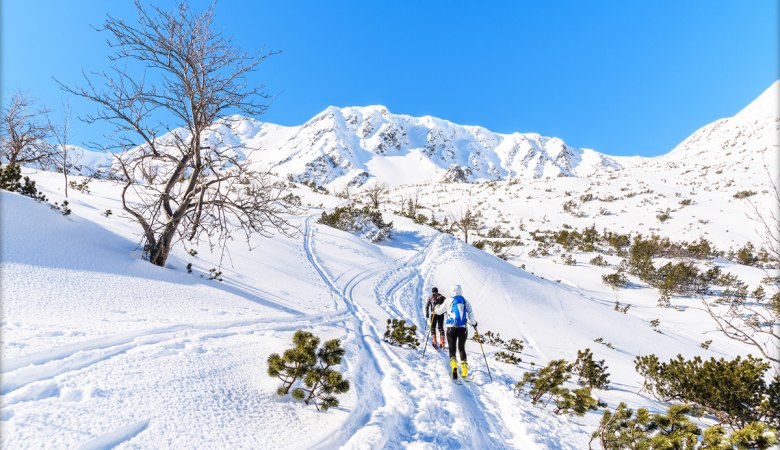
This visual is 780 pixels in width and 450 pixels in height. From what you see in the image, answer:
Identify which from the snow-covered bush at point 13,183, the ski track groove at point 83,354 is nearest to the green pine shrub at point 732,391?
the ski track groove at point 83,354

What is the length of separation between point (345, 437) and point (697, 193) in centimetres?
4828

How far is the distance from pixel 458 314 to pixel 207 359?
4.58 metres

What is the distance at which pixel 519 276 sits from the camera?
18.1m

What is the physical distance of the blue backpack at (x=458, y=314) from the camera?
6.75 meters

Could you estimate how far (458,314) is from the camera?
680 centimetres

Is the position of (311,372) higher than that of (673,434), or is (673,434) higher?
(673,434)

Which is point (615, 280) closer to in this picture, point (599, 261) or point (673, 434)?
point (599, 261)

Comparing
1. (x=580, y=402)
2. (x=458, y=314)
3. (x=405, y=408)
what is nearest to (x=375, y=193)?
(x=458, y=314)

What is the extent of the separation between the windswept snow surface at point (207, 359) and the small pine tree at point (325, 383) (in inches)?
6.6

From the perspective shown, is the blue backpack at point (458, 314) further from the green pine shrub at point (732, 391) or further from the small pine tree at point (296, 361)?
the green pine shrub at point (732, 391)

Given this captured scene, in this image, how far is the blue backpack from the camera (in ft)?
22.2

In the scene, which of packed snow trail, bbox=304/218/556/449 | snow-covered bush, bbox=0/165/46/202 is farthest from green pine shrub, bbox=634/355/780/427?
snow-covered bush, bbox=0/165/46/202

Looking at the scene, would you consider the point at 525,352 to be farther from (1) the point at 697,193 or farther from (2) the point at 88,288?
(1) the point at 697,193

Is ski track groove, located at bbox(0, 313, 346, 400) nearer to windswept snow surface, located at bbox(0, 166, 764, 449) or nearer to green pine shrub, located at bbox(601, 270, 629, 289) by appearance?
windswept snow surface, located at bbox(0, 166, 764, 449)
